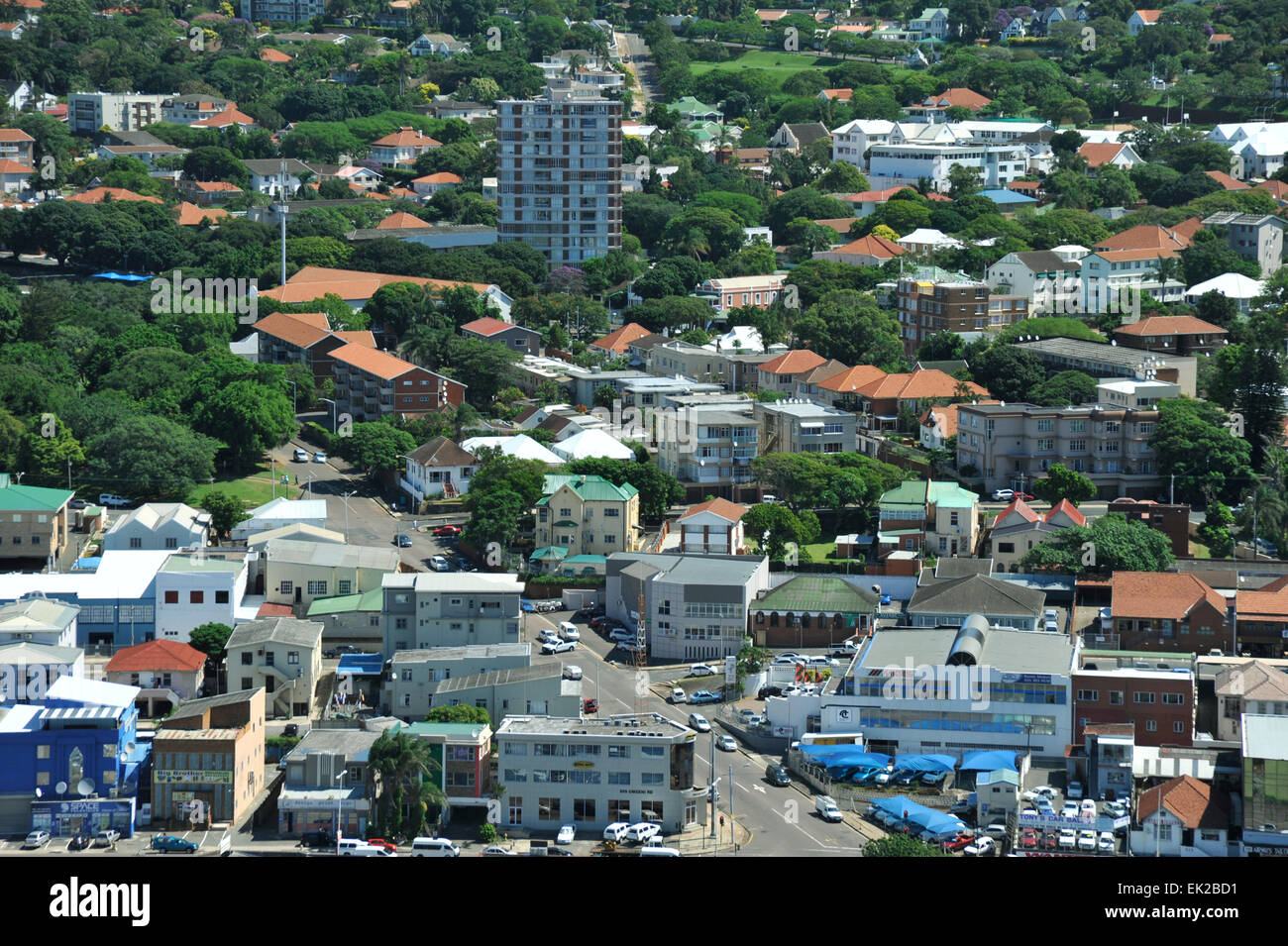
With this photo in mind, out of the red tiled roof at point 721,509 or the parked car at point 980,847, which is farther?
the red tiled roof at point 721,509

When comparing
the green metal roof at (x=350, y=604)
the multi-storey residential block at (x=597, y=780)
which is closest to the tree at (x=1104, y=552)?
the multi-storey residential block at (x=597, y=780)

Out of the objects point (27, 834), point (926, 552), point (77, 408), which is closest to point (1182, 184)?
point (926, 552)

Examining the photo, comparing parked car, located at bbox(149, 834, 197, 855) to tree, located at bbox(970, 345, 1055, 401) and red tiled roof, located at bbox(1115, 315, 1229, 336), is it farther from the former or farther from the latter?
red tiled roof, located at bbox(1115, 315, 1229, 336)

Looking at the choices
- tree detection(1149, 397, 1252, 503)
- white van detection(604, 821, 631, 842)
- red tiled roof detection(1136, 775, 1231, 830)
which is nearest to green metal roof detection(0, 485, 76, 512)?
white van detection(604, 821, 631, 842)

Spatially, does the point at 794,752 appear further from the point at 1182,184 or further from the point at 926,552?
the point at 1182,184

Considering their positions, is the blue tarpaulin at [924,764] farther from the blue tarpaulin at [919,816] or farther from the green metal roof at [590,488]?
the green metal roof at [590,488]
